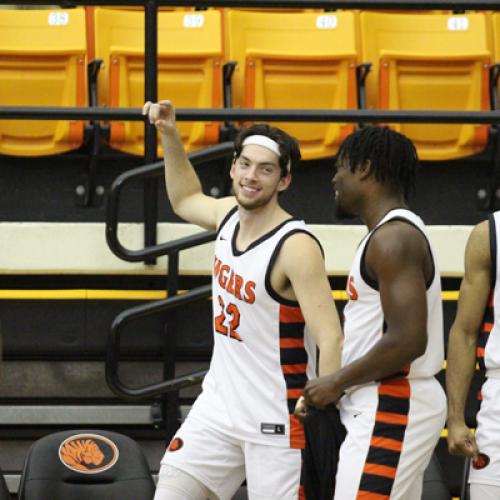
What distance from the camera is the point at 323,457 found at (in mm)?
3576

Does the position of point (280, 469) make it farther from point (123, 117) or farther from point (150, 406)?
point (123, 117)

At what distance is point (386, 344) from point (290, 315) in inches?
16.2

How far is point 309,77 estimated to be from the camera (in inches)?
237

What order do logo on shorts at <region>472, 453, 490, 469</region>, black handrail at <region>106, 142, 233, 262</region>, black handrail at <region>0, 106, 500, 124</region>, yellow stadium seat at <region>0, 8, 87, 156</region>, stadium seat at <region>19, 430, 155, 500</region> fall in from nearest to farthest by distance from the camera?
logo on shorts at <region>472, 453, 490, 469</region>
stadium seat at <region>19, 430, 155, 500</region>
black handrail at <region>106, 142, 233, 262</region>
black handrail at <region>0, 106, 500, 124</region>
yellow stadium seat at <region>0, 8, 87, 156</region>

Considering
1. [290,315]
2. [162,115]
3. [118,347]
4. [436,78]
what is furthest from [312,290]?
[436,78]

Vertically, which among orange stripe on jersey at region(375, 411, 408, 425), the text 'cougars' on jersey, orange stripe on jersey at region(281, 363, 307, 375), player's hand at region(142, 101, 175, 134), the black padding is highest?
player's hand at region(142, 101, 175, 134)

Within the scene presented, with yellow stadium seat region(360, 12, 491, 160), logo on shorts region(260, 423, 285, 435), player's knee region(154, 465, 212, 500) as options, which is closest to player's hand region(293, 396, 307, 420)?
logo on shorts region(260, 423, 285, 435)

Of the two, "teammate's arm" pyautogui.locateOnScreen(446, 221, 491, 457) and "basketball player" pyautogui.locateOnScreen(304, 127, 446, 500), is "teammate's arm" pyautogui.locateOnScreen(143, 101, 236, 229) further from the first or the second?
"teammate's arm" pyautogui.locateOnScreen(446, 221, 491, 457)

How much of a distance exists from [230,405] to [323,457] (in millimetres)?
336

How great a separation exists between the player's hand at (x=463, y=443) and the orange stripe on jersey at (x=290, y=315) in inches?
22.3

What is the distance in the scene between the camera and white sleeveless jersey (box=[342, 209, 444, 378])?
3.45 metres

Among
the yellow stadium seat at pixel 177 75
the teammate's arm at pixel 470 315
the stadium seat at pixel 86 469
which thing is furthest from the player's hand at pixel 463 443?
the yellow stadium seat at pixel 177 75

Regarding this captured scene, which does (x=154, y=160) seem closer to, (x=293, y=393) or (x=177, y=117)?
(x=177, y=117)

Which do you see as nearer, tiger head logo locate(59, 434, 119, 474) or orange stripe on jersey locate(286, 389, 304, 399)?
orange stripe on jersey locate(286, 389, 304, 399)
